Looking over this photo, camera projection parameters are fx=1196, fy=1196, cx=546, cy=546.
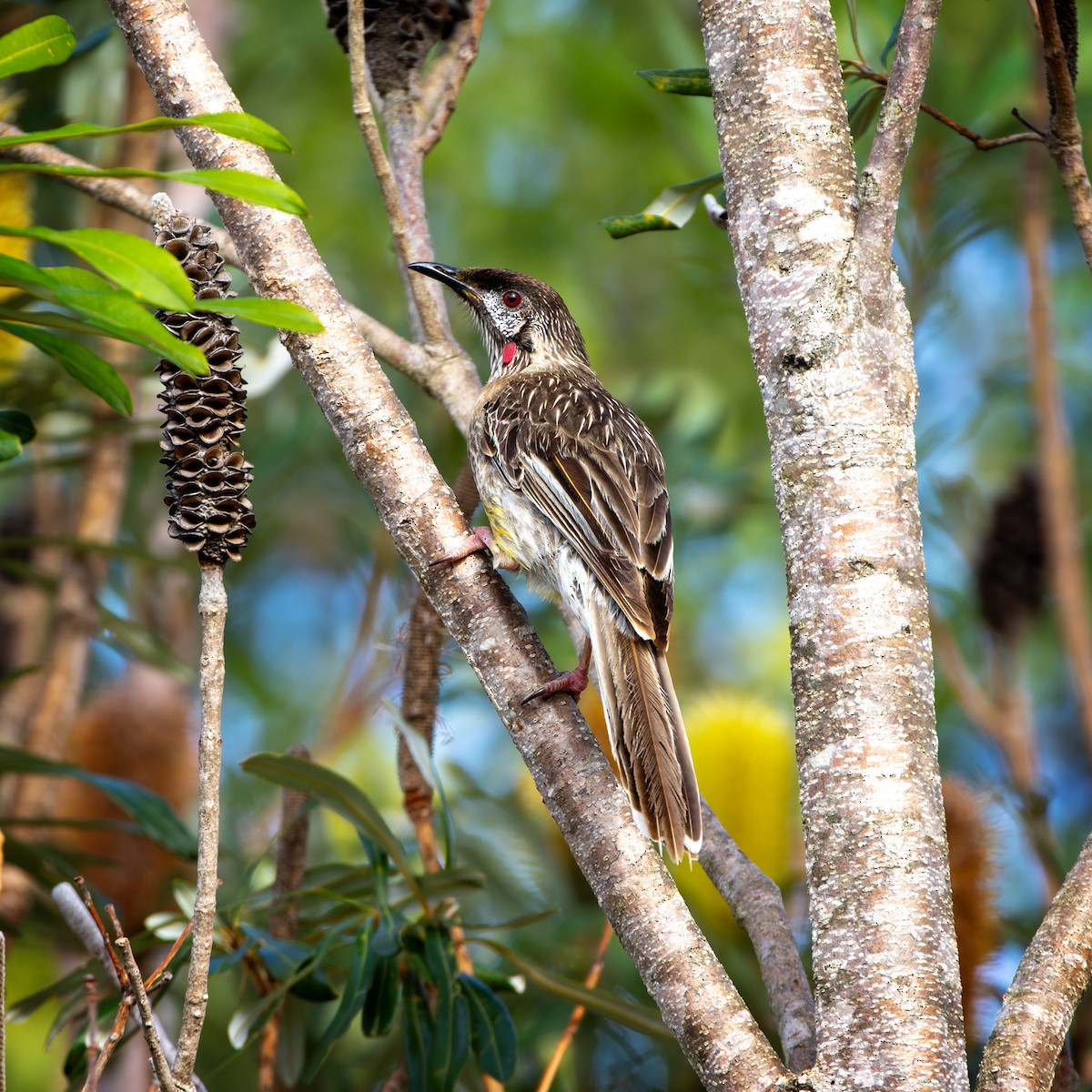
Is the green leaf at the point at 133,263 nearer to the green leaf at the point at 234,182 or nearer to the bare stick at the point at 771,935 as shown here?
the green leaf at the point at 234,182

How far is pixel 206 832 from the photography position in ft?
4.65

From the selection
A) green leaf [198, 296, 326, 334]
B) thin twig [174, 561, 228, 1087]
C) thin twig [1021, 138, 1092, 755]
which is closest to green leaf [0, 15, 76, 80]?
green leaf [198, 296, 326, 334]

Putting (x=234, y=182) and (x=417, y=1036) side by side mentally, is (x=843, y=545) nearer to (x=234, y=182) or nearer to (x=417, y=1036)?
(x=234, y=182)

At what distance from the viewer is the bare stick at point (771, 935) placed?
1.70m

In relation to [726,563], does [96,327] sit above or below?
below

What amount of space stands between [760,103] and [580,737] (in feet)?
3.31

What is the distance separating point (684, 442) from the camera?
475 cm

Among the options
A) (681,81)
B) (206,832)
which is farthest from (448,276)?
(206,832)

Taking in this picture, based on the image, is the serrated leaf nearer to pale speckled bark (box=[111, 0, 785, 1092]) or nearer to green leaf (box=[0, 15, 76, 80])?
pale speckled bark (box=[111, 0, 785, 1092])

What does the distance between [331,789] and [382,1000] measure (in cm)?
41

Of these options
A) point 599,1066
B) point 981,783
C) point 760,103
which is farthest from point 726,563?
point 760,103

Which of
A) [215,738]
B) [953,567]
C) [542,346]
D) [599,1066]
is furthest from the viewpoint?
[953,567]

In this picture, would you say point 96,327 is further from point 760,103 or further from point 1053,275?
point 1053,275

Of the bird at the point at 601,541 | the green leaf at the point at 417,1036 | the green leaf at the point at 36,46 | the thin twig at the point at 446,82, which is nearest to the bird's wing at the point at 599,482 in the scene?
the bird at the point at 601,541
